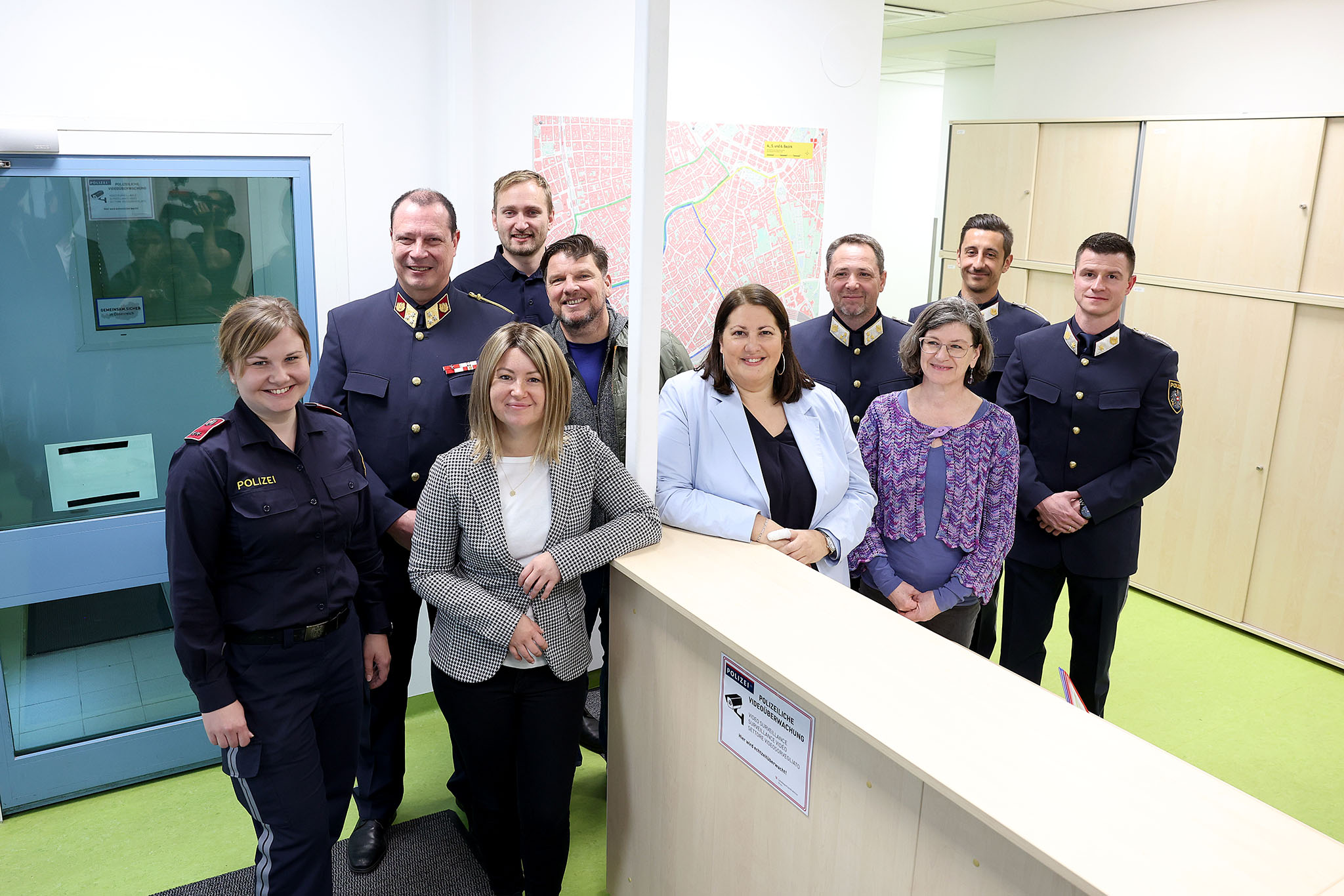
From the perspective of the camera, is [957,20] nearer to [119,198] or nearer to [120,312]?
[119,198]

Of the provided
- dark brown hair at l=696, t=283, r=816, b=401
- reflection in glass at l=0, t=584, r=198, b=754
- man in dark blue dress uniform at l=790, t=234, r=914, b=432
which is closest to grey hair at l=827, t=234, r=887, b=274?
man in dark blue dress uniform at l=790, t=234, r=914, b=432

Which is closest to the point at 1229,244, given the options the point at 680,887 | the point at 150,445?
the point at 680,887

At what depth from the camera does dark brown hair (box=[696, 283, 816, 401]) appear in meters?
2.51

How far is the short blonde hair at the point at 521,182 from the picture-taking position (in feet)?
10.4

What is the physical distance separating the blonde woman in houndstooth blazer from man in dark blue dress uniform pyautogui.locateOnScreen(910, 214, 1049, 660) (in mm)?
1717

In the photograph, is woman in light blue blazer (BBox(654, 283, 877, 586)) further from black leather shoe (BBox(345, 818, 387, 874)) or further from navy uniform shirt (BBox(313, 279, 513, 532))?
black leather shoe (BBox(345, 818, 387, 874))

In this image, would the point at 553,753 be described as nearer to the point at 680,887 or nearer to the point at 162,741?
the point at 680,887

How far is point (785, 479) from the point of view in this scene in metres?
2.55

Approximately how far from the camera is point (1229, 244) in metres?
4.48

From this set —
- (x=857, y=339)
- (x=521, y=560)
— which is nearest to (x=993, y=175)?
(x=857, y=339)

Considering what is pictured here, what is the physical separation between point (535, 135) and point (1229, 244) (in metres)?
3.16

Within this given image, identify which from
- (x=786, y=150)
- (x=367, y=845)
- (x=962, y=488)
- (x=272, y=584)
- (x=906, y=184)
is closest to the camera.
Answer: (x=272, y=584)

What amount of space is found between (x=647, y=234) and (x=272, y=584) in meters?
1.13

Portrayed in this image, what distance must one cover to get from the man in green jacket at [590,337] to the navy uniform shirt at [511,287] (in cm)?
31
